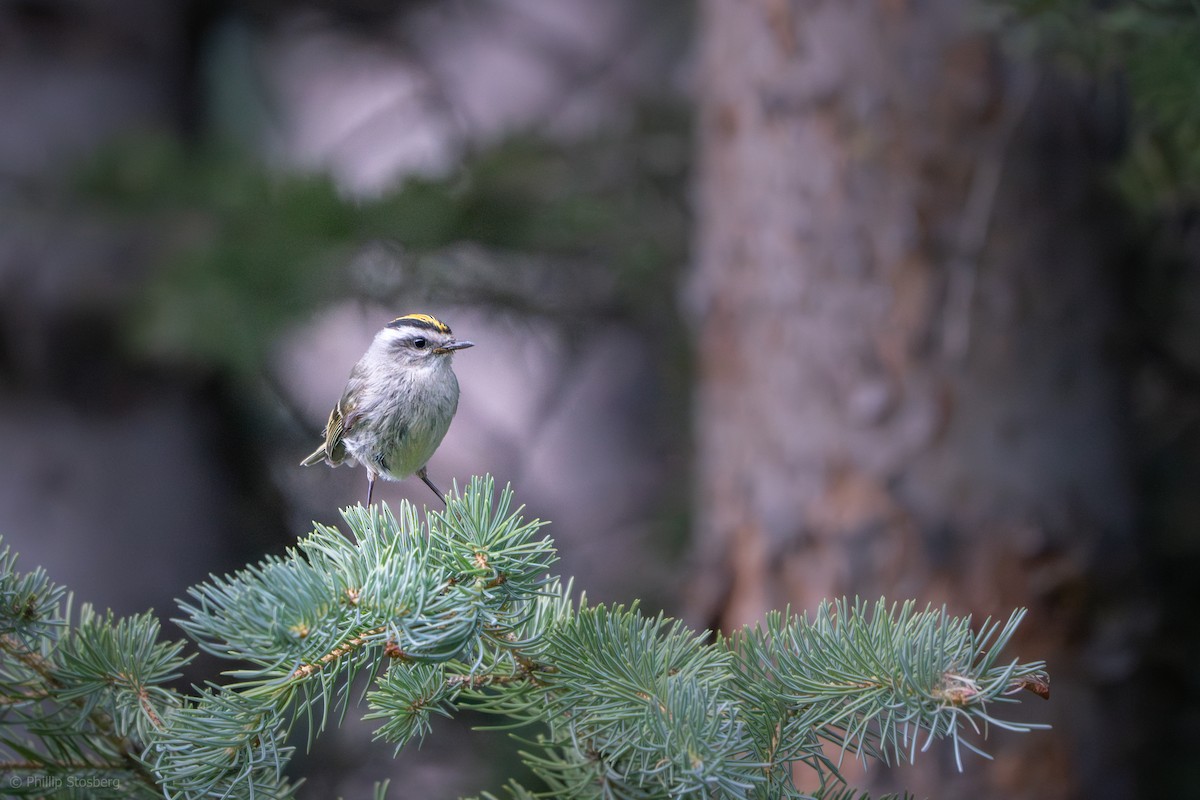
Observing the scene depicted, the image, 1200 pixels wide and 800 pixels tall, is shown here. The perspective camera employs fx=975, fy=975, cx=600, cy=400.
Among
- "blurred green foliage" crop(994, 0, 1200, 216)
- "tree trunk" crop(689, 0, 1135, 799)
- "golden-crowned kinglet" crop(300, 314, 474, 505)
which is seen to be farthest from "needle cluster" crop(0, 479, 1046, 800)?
"tree trunk" crop(689, 0, 1135, 799)

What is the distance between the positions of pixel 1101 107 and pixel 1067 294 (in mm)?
585

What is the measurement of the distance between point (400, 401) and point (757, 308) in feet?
4.66

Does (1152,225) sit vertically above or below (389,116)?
below

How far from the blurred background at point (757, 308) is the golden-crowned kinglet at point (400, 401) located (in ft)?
3.64

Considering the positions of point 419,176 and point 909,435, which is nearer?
point 909,435

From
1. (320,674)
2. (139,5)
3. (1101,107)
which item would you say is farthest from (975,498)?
(139,5)

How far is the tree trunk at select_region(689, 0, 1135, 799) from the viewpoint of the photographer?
2.74 metres

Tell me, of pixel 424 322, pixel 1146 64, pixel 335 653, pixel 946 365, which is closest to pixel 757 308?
pixel 946 365

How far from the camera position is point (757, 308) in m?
3.15

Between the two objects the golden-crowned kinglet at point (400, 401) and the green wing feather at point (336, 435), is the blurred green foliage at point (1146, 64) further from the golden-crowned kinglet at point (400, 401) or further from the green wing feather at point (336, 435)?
the green wing feather at point (336, 435)

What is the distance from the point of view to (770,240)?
10.2 ft

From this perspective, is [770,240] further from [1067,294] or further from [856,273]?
[1067,294]

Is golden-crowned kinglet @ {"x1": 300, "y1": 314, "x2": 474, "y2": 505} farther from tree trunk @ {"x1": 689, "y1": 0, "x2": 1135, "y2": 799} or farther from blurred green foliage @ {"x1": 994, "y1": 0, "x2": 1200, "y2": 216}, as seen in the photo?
blurred green foliage @ {"x1": 994, "y1": 0, "x2": 1200, "y2": 216}

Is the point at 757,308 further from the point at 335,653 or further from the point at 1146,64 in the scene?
the point at 335,653
